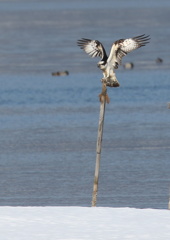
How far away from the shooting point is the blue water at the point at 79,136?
24156mm

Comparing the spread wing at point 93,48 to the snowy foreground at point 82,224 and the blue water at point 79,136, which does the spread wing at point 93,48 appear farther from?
the blue water at point 79,136

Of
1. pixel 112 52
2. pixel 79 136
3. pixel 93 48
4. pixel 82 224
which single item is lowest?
pixel 82 224

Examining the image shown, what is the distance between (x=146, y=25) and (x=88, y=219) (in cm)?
10829

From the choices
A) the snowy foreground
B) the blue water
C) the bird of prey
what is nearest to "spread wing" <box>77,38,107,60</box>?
the bird of prey

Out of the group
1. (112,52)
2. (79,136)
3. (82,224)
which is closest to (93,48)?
(112,52)

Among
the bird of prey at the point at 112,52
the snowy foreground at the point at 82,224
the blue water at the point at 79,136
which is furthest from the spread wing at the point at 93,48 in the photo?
the blue water at the point at 79,136

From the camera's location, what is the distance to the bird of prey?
17.5 meters

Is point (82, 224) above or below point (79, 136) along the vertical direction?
below

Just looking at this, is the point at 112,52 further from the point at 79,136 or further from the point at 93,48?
the point at 79,136

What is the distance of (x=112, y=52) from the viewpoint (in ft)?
58.6

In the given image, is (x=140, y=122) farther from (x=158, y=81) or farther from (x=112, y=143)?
(x=158, y=81)

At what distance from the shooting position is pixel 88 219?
1466cm

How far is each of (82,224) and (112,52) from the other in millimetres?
4377

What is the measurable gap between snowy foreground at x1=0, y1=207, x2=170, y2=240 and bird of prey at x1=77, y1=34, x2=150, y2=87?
115 inches
